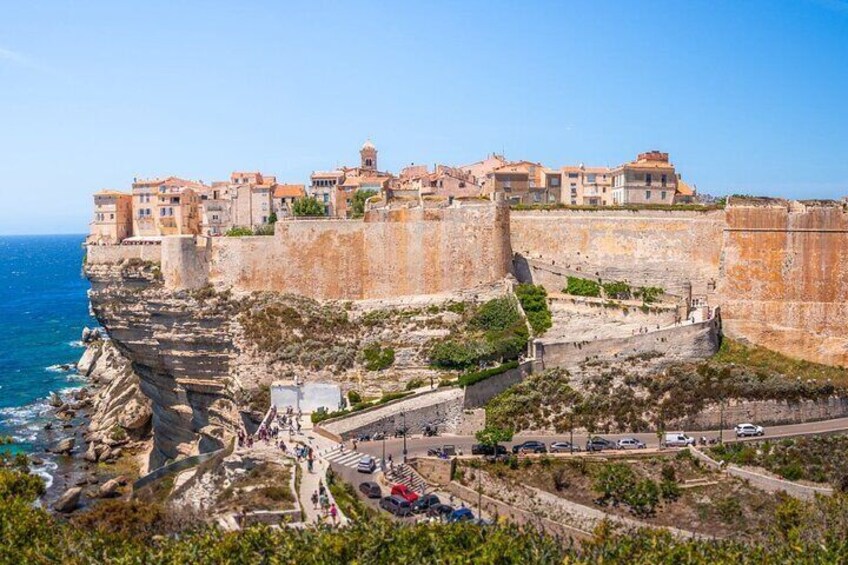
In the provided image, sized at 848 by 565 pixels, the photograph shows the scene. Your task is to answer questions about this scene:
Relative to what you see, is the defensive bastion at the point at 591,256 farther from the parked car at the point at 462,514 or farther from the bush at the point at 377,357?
the parked car at the point at 462,514

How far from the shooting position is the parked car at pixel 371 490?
98.6 feet

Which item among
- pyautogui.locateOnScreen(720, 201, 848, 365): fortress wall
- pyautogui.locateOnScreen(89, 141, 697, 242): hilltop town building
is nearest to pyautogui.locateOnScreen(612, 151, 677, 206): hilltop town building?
pyautogui.locateOnScreen(89, 141, 697, 242): hilltop town building

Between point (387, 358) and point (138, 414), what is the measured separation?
22126 millimetres

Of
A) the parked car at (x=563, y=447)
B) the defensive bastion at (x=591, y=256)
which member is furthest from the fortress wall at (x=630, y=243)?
the parked car at (x=563, y=447)

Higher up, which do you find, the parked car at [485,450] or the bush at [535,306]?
the bush at [535,306]

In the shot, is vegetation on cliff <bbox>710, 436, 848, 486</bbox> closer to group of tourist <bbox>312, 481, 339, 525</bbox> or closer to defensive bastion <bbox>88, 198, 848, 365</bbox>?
defensive bastion <bbox>88, 198, 848, 365</bbox>

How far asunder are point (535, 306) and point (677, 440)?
11.3 meters

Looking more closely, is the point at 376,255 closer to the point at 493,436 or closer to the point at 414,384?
the point at 414,384

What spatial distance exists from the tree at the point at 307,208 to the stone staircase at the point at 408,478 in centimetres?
2827

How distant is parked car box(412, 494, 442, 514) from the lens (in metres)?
29.1

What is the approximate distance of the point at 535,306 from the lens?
4484 cm

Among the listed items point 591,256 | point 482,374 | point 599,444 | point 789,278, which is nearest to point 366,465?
point 482,374

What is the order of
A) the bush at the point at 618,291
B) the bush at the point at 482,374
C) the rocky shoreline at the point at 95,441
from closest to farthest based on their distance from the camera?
the bush at the point at 482,374 < the bush at the point at 618,291 < the rocky shoreline at the point at 95,441

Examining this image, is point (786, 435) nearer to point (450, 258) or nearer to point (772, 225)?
point (772, 225)
